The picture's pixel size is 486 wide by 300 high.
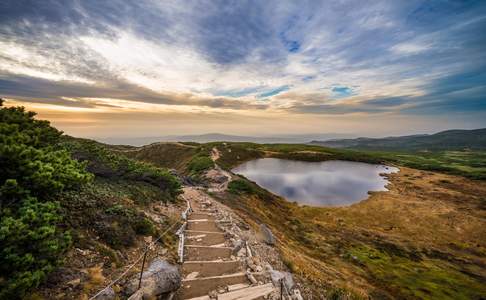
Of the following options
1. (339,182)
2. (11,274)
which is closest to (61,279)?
(11,274)

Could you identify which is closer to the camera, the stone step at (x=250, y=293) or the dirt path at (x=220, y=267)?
the stone step at (x=250, y=293)

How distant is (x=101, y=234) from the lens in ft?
27.8

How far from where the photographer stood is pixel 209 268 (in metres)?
9.31

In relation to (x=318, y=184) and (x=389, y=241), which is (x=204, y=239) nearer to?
(x=389, y=241)

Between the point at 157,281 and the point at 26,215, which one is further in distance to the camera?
the point at 157,281

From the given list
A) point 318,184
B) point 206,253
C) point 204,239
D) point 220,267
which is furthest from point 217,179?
point 318,184

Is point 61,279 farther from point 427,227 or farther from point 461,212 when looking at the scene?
point 461,212

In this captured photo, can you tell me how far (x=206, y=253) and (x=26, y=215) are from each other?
730 cm

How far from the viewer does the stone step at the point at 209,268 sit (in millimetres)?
8797

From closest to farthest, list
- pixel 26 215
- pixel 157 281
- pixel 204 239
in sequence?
pixel 26 215 < pixel 157 281 < pixel 204 239

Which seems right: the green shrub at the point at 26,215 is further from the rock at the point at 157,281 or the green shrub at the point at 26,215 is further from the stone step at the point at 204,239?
the stone step at the point at 204,239

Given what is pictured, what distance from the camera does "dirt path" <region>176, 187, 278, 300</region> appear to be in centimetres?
773

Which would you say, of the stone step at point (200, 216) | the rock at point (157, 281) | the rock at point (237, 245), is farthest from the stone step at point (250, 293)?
the stone step at point (200, 216)

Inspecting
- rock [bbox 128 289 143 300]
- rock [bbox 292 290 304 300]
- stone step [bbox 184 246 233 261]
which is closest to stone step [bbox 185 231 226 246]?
stone step [bbox 184 246 233 261]
